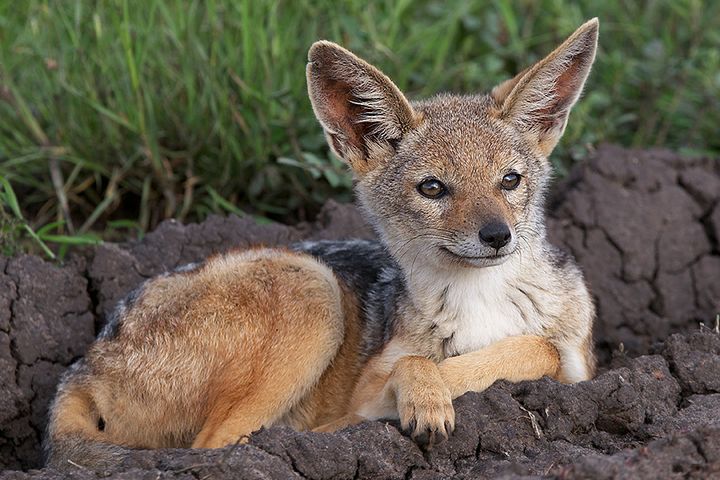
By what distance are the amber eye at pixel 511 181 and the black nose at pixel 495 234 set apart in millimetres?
511

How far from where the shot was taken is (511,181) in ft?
19.3

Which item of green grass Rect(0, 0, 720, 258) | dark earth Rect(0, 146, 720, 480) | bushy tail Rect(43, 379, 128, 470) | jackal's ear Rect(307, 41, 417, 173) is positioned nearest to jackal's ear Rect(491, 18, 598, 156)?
jackal's ear Rect(307, 41, 417, 173)

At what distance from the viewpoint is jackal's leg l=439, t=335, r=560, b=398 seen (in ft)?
18.4

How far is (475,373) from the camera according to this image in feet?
18.5

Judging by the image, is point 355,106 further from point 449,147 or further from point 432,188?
point 432,188

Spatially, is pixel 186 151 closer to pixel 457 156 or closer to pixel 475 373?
pixel 457 156

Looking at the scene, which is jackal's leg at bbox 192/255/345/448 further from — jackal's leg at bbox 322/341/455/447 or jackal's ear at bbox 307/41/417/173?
jackal's ear at bbox 307/41/417/173

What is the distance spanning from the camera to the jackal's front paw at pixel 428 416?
201 inches

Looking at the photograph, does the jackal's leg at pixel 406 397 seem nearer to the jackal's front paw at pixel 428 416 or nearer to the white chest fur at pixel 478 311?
the jackal's front paw at pixel 428 416

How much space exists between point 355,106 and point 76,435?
252 cm

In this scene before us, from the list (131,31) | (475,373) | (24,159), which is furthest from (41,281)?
(475,373)

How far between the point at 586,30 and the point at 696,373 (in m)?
2.08

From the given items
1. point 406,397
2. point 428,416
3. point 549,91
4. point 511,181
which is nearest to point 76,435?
point 406,397

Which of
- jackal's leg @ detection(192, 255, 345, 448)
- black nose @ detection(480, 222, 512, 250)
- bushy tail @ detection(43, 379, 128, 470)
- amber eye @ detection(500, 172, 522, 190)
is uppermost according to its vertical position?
amber eye @ detection(500, 172, 522, 190)
